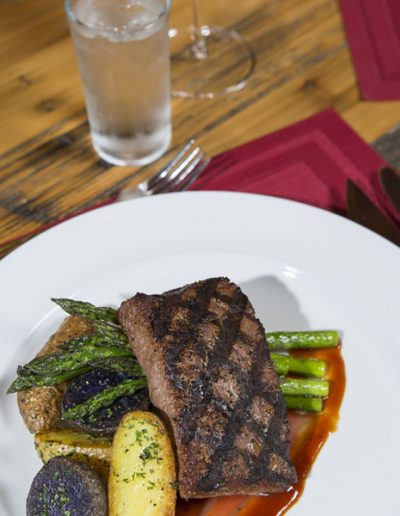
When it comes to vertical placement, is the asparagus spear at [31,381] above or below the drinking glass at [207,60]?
above

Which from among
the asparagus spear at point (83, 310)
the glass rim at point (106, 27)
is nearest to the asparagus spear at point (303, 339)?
the asparagus spear at point (83, 310)

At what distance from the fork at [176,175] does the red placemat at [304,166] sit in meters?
0.05

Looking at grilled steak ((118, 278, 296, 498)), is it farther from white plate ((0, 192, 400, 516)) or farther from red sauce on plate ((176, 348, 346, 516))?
white plate ((0, 192, 400, 516))

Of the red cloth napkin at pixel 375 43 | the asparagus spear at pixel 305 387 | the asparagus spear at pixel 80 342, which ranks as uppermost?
the asparagus spear at pixel 80 342

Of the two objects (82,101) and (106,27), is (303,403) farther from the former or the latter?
(82,101)

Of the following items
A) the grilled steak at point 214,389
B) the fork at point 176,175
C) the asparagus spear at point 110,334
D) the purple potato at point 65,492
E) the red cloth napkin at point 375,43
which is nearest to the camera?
the purple potato at point 65,492

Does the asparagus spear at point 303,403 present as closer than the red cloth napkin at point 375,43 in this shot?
Yes

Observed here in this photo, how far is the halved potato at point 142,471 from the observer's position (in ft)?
8.00

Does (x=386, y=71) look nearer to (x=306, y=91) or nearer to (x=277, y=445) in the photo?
(x=306, y=91)

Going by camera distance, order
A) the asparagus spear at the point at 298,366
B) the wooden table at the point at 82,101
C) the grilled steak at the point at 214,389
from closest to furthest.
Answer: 1. the grilled steak at the point at 214,389
2. the asparagus spear at the point at 298,366
3. the wooden table at the point at 82,101

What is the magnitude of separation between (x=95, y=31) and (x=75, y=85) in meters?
0.90

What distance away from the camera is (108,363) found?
283cm

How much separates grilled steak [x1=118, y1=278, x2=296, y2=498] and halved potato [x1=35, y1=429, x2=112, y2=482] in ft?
0.81

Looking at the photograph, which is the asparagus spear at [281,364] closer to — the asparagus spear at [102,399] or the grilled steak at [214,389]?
the grilled steak at [214,389]
